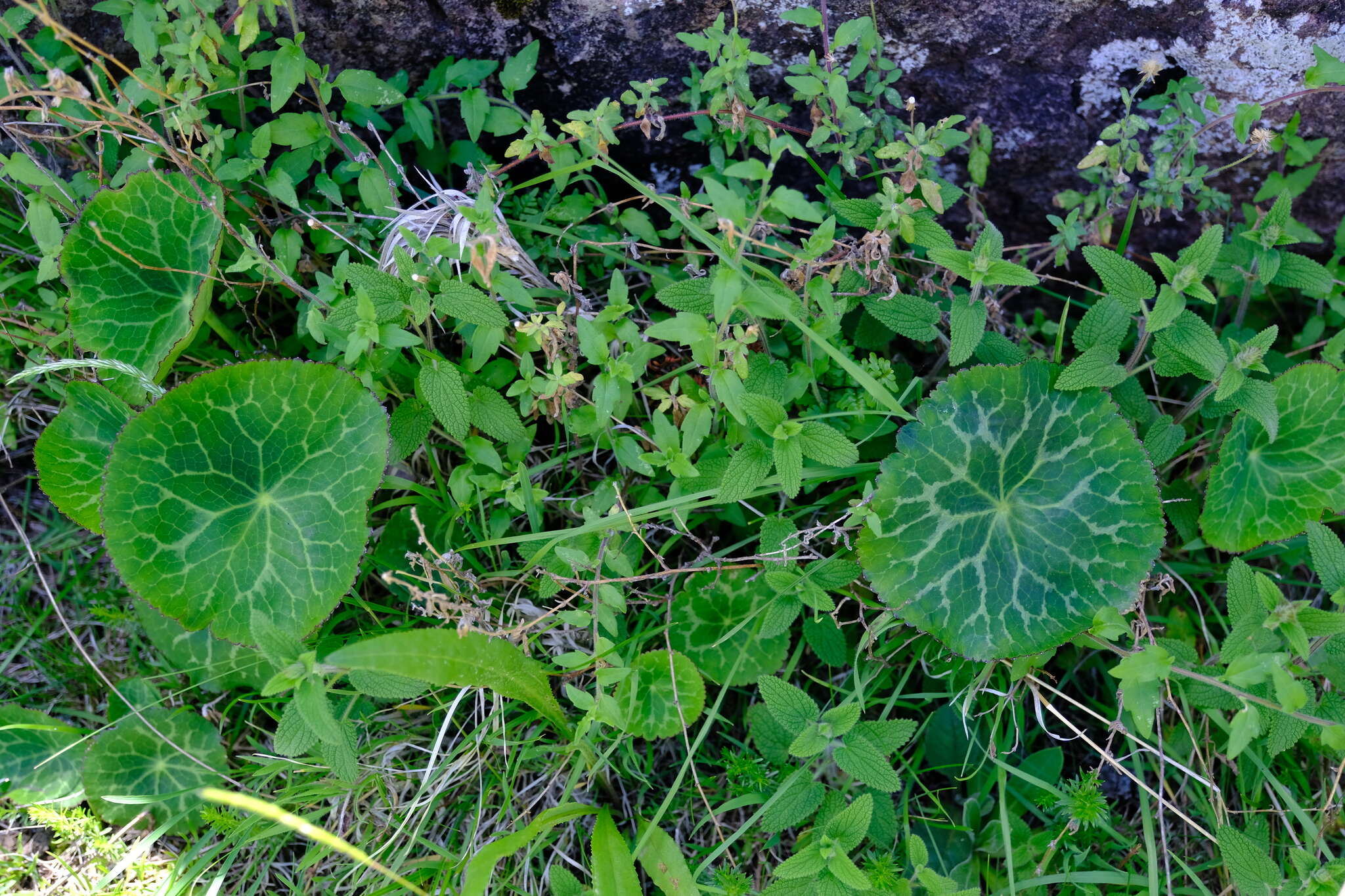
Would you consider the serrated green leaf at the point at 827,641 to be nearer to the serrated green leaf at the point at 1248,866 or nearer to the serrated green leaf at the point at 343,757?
the serrated green leaf at the point at 1248,866

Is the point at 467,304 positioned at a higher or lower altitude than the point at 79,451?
higher

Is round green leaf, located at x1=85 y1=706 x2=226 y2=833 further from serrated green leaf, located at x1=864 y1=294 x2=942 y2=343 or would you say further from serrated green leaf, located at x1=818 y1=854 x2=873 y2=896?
serrated green leaf, located at x1=864 y1=294 x2=942 y2=343

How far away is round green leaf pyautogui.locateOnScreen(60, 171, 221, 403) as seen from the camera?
2297 mm

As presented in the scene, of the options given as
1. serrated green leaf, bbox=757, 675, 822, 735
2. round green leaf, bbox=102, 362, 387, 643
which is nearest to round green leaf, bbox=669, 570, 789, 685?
serrated green leaf, bbox=757, 675, 822, 735

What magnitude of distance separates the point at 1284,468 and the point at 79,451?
9.56 ft

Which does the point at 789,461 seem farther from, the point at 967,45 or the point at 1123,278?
the point at 967,45

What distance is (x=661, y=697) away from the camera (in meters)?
2.19

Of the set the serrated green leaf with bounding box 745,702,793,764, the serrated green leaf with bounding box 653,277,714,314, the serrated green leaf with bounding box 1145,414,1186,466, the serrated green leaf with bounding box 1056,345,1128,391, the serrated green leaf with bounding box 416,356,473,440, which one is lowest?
the serrated green leaf with bounding box 745,702,793,764

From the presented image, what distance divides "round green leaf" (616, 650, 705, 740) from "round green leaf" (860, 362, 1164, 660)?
1.60ft

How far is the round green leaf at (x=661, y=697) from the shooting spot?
216 centimetres

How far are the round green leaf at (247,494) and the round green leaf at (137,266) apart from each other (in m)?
0.23

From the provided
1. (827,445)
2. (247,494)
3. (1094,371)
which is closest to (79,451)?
(247,494)

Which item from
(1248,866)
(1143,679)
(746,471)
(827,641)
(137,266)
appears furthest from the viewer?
(137,266)

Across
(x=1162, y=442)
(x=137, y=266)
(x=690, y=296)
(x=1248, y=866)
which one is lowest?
(x=1248, y=866)
